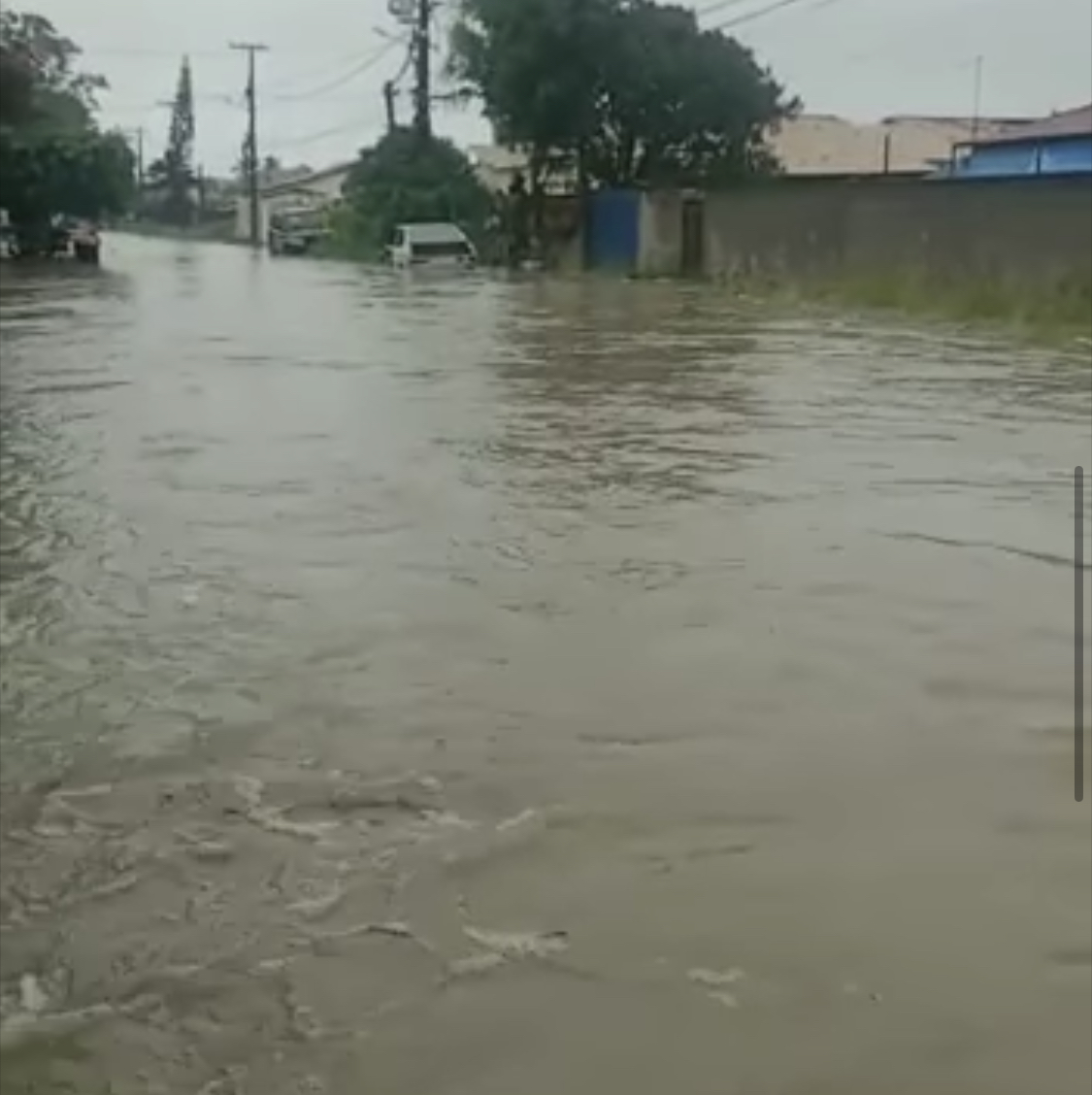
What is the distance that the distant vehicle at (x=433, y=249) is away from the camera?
4306cm

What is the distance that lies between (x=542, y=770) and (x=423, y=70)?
46.8 meters

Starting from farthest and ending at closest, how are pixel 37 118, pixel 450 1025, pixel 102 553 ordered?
pixel 37 118 → pixel 102 553 → pixel 450 1025

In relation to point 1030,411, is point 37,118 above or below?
above

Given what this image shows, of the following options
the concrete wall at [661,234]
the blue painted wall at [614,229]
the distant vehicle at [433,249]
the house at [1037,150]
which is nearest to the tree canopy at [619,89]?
the blue painted wall at [614,229]

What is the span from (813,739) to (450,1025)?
208 cm

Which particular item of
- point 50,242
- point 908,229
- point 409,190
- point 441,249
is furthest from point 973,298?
point 50,242

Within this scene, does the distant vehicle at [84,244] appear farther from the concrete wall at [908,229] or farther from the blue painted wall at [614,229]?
the concrete wall at [908,229]

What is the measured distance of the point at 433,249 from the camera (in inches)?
1713

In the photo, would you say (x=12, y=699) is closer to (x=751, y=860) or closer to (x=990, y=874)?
(x=751, y=860)

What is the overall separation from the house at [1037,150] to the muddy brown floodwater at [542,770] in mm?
24070

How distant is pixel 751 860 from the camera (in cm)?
448

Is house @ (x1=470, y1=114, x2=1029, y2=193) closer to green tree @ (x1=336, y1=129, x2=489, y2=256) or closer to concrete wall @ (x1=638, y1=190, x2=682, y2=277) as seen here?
green tree @ (x1=336, y1=129, x2=489, y2=256)

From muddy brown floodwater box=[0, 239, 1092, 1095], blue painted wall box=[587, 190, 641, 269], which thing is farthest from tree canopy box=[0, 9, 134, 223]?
muddy brown floodwater box=[0, 239, 1092, 1095]

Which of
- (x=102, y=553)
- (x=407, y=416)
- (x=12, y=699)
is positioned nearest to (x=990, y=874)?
(x=12, y=699)
